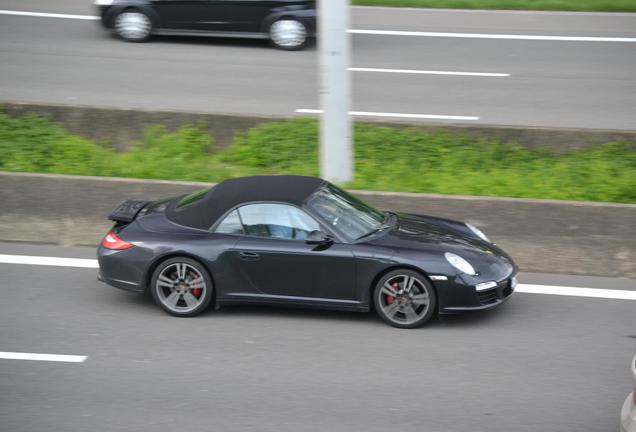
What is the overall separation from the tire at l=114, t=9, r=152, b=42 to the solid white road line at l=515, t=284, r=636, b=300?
11285 mm

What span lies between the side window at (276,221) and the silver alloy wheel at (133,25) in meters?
10.7

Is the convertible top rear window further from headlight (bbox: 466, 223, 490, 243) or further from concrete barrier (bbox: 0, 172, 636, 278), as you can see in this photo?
headlight (bbox: 466, 223, 490, 243)

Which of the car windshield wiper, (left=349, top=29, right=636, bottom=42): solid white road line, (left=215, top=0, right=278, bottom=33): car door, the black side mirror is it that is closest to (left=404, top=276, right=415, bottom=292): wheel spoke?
the car windshield wiper

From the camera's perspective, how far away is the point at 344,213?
939cm

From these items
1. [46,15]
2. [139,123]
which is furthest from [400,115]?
[46,15]

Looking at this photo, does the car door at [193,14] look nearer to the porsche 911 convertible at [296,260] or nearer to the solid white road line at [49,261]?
the solid white road line at [49,261]

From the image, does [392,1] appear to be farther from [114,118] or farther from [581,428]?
[581,428]

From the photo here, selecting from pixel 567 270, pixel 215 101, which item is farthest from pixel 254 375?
pixel 215 101

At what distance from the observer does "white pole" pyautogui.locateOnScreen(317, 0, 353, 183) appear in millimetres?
11164

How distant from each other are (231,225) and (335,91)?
2.86 metres

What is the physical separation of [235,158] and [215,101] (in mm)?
2877

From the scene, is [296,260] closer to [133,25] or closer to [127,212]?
[127,212]

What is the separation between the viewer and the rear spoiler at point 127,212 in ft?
31.5

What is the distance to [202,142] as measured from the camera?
13.0 metres
